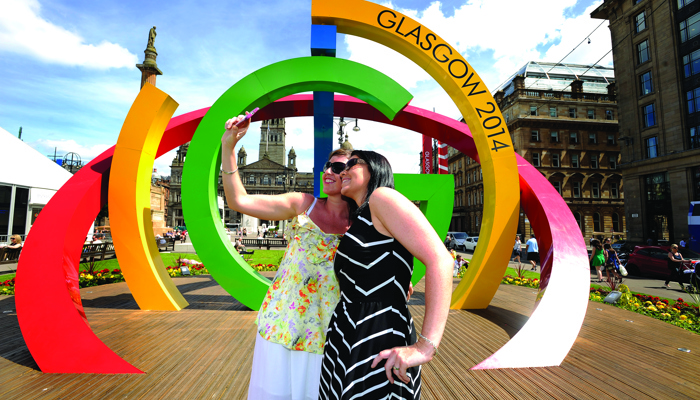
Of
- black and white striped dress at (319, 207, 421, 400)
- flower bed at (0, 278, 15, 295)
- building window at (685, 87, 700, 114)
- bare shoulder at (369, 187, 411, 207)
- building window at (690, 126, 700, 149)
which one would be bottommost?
flower bed at (0, 278, 15, 295)

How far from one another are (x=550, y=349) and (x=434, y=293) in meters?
3.81

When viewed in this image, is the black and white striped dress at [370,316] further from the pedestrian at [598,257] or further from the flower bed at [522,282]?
the pedestrian at [598,257]

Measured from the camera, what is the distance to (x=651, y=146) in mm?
23328

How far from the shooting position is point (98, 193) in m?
5.41

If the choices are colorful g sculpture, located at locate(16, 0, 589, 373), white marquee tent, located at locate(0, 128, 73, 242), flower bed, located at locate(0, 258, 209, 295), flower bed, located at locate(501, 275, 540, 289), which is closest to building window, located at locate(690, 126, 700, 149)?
flower bed, located at locate(501, 275, 540, 289)

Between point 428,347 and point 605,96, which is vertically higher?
point 605,96

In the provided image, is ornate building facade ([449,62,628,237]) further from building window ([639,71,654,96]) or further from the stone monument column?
the stone monument column

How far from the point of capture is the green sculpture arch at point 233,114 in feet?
18.3

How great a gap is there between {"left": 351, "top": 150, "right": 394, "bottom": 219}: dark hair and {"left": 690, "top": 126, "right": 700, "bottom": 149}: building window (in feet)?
93.6

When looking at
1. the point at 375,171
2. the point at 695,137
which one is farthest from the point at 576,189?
the point at 375,171

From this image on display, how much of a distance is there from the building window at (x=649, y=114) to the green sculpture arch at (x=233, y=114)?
89.7ft

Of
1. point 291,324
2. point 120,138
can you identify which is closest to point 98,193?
point 120,138

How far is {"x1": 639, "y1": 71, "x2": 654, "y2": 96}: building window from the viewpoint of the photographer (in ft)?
76.8

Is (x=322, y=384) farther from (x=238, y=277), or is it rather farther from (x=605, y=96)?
(x=605, y=96)
